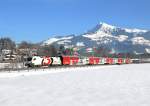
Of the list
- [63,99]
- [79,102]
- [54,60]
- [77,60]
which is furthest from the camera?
[77,60]

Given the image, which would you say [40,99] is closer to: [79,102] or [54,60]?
[79,102]

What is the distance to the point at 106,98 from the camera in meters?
25.6

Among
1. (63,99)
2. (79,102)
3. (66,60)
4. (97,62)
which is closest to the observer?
(79,102)

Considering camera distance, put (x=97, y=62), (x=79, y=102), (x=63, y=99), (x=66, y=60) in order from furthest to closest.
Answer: (x=97, y=62)
(x=66, y=60)
(x=63, y=99)
(x=79, y=102)

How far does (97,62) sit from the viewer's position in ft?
431

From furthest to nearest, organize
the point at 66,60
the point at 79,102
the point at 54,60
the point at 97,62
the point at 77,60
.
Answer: the point at 97,62
the point at 77,60
the point at 66,60
the point at 54,60
the point at 79,102

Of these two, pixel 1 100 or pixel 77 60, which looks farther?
pixel 77 60

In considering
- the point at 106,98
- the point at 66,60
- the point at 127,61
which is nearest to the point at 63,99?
the point at 106,98

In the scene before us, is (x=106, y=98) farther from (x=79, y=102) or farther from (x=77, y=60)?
(x=77, y=60)

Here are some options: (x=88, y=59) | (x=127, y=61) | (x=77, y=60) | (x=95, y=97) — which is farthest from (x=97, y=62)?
(x=95, y=97)

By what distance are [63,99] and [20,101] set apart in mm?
2982

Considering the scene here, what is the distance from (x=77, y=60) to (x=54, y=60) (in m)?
16.2

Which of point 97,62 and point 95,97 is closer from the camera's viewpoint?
point 95,97

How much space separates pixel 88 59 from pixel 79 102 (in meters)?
99.4
